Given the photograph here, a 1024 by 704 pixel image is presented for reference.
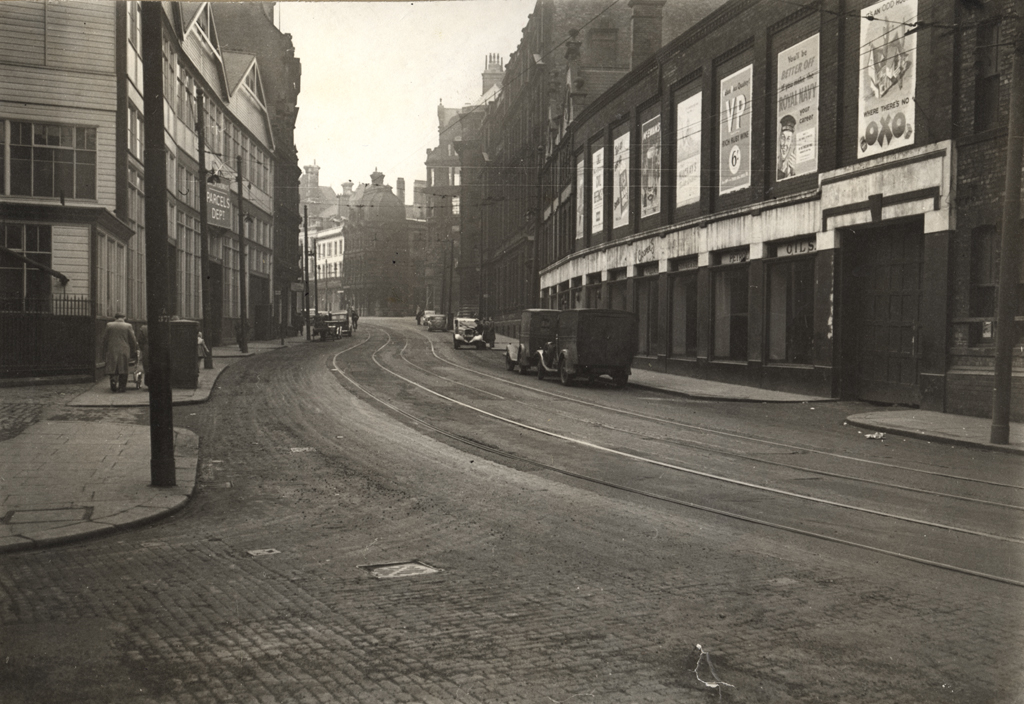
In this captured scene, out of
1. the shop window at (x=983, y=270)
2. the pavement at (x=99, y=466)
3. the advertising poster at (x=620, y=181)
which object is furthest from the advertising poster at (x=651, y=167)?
the pavement at (x=99, y=466)

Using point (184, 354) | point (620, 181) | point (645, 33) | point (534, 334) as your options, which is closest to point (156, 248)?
point (184, 354)

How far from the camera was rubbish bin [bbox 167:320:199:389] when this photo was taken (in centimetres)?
1857

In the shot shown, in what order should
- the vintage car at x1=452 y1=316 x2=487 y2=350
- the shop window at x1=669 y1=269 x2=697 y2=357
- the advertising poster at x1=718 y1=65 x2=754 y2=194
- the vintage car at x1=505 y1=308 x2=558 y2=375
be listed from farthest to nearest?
the vintage car at x1=452 y1=316 x2=487 y2=350, the shop window at x1=669 y1=269 x2=697 y2=357, the vintage car at x1=505 y1=308 x2=558 y2=375, the advertising poster at x1=718 y1=65 x2=754 y2=194

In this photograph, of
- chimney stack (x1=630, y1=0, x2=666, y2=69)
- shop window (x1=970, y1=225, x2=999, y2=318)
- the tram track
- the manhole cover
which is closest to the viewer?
the manhole cover

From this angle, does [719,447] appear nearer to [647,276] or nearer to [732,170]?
[732,170]

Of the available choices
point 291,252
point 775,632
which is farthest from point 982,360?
point 291,252

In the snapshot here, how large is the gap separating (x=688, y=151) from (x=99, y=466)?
23321 mm

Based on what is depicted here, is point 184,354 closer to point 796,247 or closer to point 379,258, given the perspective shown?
point 796,247

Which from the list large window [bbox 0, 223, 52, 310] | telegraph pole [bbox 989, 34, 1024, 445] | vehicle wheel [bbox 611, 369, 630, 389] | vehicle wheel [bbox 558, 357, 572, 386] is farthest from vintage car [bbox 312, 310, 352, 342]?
telegraph pole [bbox 989, 34, 1024, 445]

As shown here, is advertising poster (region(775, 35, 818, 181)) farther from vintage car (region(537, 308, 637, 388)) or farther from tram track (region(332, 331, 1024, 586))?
tram track (region(332, 331, 1024, 586))

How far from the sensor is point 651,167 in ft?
108

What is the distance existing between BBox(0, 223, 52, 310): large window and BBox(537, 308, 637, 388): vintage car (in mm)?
13034

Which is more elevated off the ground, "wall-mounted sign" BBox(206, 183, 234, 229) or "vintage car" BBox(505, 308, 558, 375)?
"wall-mounted sign" BBox(206, 183, 234, 229)

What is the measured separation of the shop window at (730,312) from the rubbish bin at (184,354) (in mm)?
14932
